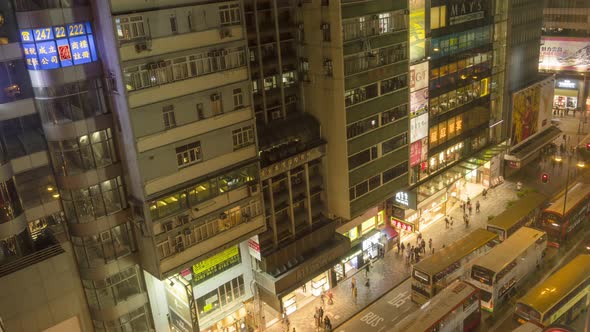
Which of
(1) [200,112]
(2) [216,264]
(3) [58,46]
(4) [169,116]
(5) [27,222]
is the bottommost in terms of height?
(2) [216,264]

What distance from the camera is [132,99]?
29.6 metres

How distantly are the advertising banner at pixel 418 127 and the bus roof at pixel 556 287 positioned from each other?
17.0m

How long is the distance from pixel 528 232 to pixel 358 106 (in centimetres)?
1987

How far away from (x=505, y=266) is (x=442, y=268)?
4.96 metres

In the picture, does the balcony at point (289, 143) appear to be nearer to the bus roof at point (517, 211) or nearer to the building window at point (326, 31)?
the building window at point (326, 31)

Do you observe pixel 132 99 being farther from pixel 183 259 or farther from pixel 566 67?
pixel 566 67

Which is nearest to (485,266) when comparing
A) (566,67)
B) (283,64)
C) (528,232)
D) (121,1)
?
(528,232)

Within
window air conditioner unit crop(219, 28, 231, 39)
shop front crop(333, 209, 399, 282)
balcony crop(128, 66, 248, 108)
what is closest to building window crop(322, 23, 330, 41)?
balcony crop(128, 66, 248, 108)

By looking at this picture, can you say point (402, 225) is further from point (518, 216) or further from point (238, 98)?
point (238, 98)

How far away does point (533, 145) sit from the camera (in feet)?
222

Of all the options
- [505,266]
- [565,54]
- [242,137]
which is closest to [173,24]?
[242,137]

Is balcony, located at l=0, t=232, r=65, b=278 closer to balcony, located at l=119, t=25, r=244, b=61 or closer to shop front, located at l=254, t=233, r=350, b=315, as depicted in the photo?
balcony, located at l=119, t=25, r=244, b=61

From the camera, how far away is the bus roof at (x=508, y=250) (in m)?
42.2

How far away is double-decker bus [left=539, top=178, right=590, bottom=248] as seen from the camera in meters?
50.2
